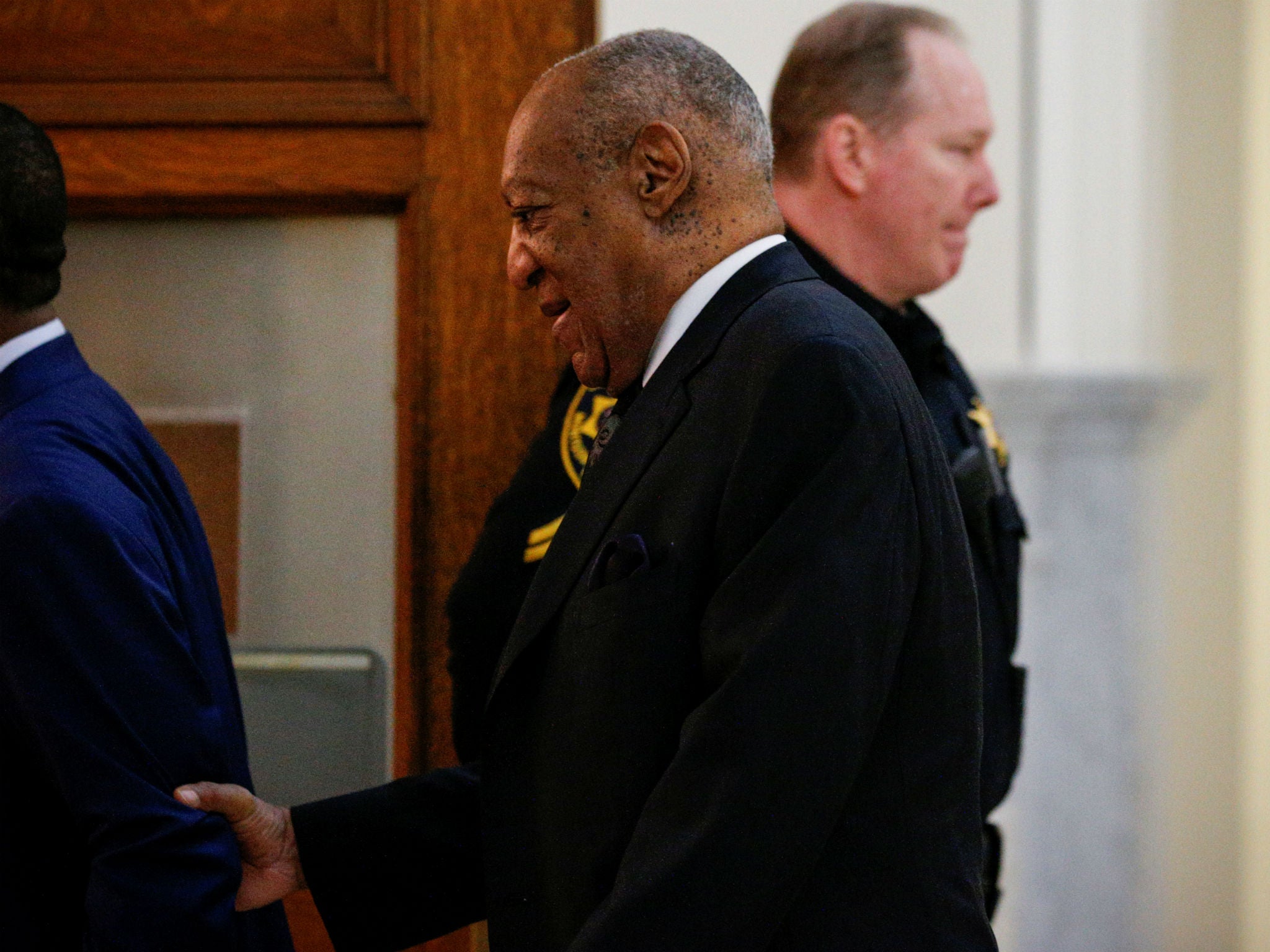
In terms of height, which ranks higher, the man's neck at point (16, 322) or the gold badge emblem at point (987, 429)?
the man's neck at point (16, 322)

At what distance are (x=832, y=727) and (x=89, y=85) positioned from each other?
1404mm

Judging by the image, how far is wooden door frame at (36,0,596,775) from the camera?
6.15 feet

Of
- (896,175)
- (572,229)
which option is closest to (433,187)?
(896,175)

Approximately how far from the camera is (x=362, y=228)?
76.0 inches

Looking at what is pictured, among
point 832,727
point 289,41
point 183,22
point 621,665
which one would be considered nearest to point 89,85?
point 183,22

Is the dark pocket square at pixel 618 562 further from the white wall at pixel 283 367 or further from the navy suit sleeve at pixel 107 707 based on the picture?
the white wall at pixel 283 367

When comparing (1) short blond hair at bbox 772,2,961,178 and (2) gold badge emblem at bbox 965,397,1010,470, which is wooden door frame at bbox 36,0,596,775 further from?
(2) gold badge emblem at bbox 965,397,1010,470

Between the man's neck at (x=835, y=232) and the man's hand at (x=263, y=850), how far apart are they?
3.45 feet

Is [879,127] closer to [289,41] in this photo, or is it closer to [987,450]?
[987,450]

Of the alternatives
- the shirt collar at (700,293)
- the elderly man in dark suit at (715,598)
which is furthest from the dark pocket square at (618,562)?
the shirt collar at (700,293)

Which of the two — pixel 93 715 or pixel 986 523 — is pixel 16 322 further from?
pixel 986 523

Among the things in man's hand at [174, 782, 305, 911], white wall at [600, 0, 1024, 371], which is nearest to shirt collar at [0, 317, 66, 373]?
man's hand at [174, 782, 305, 911]

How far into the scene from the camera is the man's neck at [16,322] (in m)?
1.38

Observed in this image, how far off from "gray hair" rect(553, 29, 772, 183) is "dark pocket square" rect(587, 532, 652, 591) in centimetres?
31
